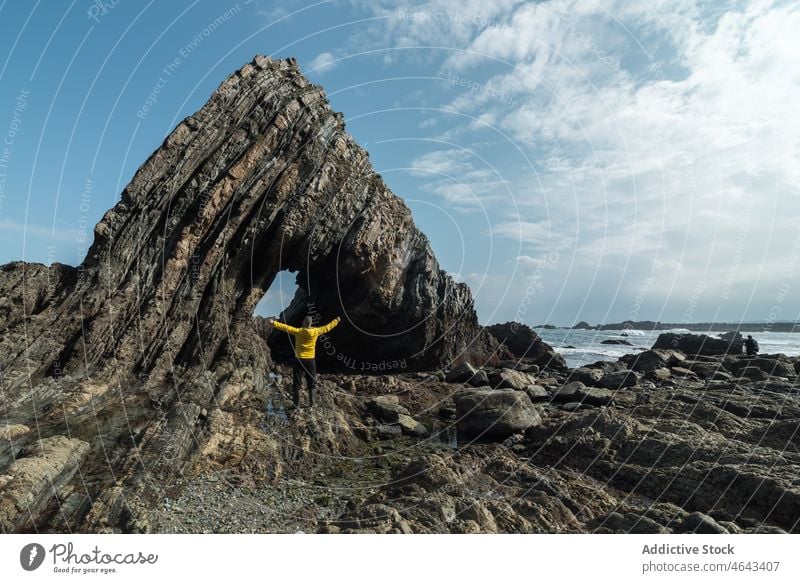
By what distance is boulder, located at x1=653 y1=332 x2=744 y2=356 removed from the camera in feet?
146

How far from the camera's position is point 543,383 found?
2586 centimetres

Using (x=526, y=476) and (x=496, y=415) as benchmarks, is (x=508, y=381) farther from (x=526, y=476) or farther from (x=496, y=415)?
(x=526, y=476)

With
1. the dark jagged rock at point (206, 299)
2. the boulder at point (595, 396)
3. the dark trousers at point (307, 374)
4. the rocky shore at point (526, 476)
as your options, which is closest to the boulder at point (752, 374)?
the rocky shore at point (526, 476)

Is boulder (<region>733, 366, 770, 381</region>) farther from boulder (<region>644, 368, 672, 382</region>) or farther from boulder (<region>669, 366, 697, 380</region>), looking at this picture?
boulder (<region>644, 368, 672, 382</region>)

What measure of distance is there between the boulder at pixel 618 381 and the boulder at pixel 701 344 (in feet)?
96.2

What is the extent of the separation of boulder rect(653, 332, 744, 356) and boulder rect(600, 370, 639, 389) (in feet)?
96.2

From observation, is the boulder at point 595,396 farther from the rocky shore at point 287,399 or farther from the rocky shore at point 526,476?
the rocky shore at point 526,476

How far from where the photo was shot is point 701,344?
1900 inches

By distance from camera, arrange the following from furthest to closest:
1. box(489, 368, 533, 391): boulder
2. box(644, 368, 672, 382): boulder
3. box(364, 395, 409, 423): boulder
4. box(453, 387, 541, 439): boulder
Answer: box(644, 368, 672, 382): boulder, box(489, 368, 533, 391): boulder, box(364, 395, 409, 423): boulder, box(453, 387, 541, 439): boulder

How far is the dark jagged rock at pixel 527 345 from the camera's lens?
116 ft

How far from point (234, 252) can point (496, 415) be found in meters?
12.9

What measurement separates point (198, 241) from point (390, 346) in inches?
547

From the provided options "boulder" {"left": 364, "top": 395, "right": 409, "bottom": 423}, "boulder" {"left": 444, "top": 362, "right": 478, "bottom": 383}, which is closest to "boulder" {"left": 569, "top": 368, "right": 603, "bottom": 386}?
"boulder" {"left": 444, "top": 362, "right": 478, "bottom": 383}

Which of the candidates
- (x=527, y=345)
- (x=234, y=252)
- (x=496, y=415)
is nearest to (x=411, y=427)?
(x=496, y=415)
